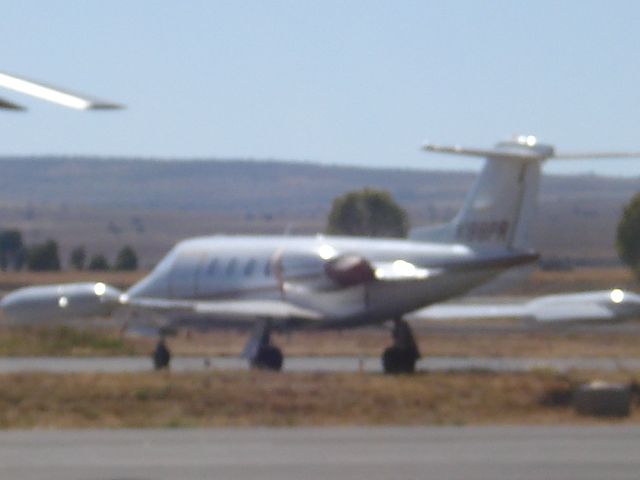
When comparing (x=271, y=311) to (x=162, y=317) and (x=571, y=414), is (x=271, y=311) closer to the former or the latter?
(x=162, y=317)

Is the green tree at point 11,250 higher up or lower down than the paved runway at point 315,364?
lower down

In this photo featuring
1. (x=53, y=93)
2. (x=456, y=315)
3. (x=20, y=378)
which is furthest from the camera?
(x=456, y=315)

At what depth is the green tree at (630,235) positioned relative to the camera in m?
94.9

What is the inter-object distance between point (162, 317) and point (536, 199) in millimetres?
7725

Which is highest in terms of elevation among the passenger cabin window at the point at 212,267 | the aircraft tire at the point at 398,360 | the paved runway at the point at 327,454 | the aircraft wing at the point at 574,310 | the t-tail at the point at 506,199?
the t-tail at the point at 506,199

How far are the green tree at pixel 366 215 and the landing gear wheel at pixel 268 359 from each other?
252ft

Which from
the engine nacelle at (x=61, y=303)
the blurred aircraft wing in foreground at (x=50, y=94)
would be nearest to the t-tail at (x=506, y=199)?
the engine nacelle at (x=61, y=303)

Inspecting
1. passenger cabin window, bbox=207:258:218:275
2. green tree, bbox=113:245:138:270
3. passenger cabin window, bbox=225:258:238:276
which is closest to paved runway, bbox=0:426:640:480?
passenger cabin window, bbox=225:258:238:276

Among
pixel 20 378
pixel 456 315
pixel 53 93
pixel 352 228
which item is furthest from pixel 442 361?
pixel 352 228

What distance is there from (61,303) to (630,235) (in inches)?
2364

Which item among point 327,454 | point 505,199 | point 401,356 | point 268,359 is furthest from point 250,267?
point 327,454

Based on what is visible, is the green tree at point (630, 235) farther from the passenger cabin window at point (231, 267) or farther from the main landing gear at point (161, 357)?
the main landing gear at point (161, 357)

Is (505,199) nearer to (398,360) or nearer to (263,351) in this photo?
(398,360)

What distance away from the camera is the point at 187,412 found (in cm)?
2291
